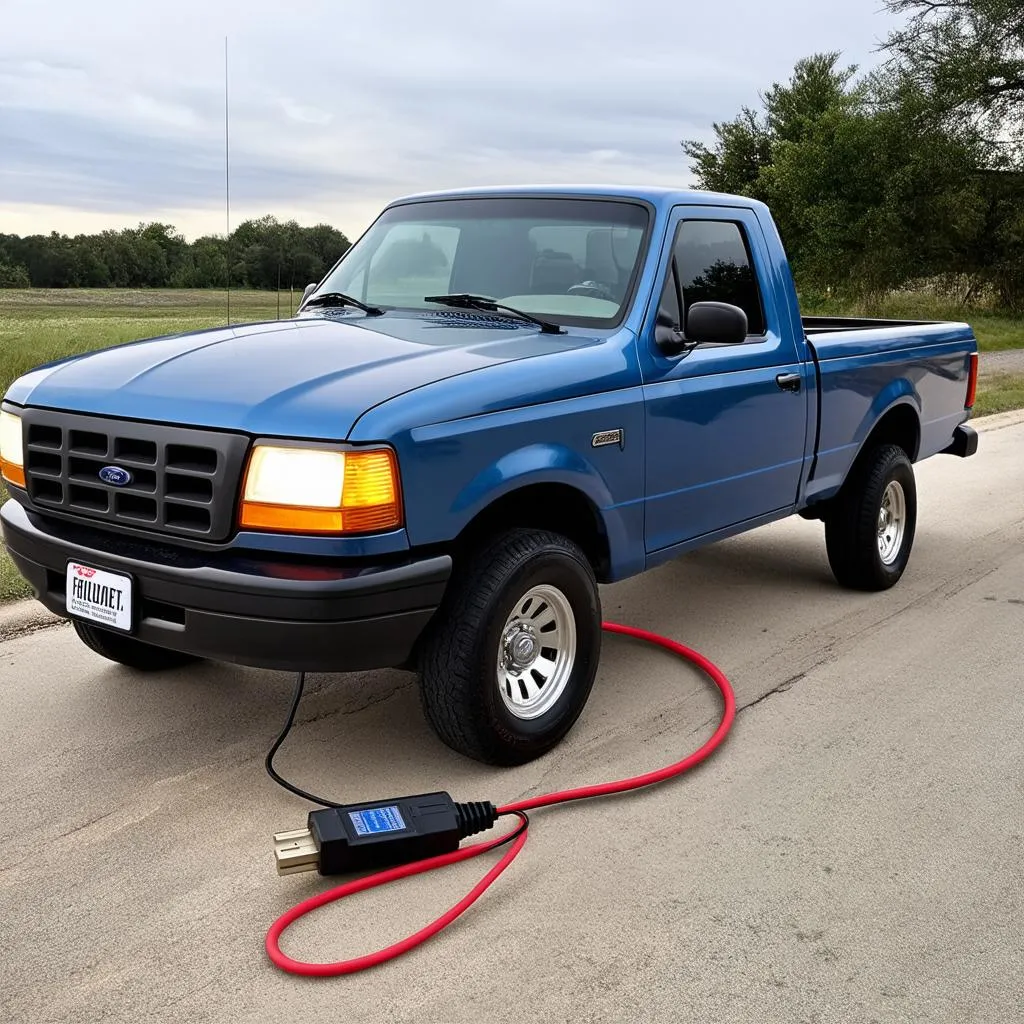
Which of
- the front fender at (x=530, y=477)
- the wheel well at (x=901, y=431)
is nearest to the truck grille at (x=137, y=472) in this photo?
the front fender at (x=530, y=477)

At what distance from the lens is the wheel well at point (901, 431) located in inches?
246

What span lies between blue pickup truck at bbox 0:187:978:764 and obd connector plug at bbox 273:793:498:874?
1.23 feet

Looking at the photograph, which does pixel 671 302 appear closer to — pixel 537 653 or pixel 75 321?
pixel 537 653

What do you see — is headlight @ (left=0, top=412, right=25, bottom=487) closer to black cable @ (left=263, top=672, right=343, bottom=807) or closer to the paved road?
the paved road

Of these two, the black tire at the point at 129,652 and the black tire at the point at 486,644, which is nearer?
the black tire at the point at 486,644

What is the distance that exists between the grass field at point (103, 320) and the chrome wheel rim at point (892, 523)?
3191 mm

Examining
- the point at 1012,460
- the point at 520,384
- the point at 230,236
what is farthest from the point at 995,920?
the point at 1012,460

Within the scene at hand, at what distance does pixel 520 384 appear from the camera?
378 cm

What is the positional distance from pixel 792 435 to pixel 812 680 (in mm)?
1097

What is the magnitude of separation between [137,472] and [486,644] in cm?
117

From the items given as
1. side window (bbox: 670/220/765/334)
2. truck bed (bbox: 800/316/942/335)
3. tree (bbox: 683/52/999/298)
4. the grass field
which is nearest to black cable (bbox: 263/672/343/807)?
the grass field

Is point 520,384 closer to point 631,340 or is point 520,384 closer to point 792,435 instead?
point 631,340

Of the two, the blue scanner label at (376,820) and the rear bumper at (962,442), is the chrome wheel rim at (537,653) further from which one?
the rear bumper at (962,442)

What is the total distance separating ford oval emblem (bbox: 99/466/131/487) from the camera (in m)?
3.59
